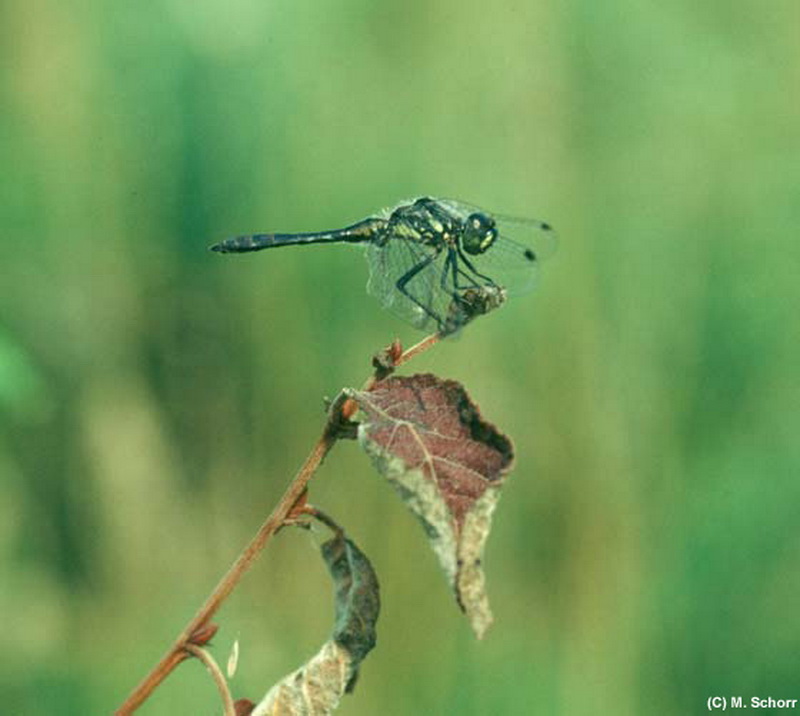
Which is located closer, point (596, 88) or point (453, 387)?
point (453, 387)

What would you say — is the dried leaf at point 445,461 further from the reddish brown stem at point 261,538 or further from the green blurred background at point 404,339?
the green blurred background at point 404,339

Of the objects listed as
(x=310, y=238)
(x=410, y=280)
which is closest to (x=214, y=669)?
(x=410, y=280)

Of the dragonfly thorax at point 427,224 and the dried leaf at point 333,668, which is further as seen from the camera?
the dragonfly thorax at point 427,224

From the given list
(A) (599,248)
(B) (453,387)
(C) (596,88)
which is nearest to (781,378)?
(A) (599,248)

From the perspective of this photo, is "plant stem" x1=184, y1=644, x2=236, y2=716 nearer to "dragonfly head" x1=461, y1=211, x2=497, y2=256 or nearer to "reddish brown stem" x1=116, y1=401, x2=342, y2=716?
"reddish brown stem" x1=116, y1=401, x2=342, y2=716

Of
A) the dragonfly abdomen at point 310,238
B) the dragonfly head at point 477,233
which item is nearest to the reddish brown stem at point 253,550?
the dragonfly head at point 477,233

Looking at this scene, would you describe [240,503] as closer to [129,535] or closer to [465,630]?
[129,535]

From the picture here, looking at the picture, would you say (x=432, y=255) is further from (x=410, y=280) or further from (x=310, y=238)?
(x=310, y=238)
